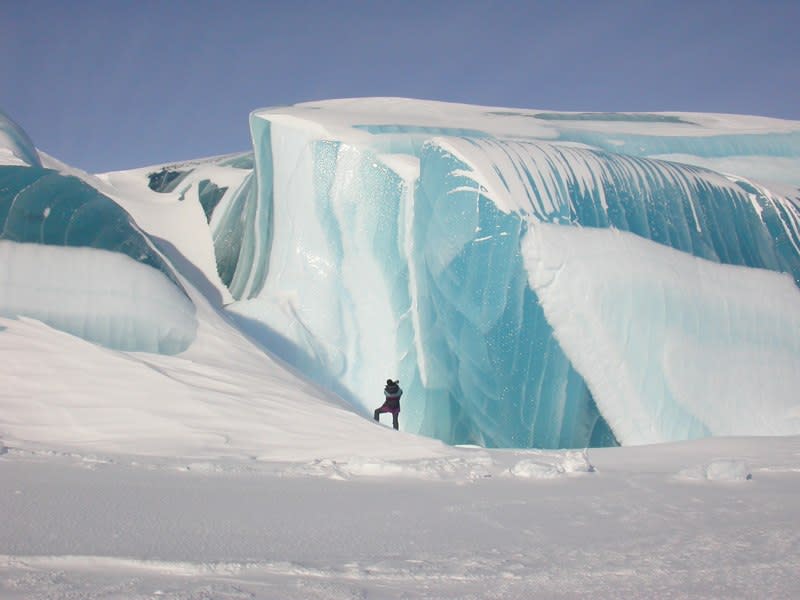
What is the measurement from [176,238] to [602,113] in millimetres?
7346

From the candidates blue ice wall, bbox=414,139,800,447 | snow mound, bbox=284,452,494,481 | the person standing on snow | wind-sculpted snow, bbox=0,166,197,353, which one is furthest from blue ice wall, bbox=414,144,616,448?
snow mound, bbox=284,452,494,481

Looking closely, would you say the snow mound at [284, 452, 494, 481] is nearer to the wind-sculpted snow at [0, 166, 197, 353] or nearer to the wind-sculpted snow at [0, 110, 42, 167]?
the wind-sculpted snow at [0, 166, 197, 353]

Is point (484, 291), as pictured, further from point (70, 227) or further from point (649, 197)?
point (70, 227)

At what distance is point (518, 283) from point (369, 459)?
424 centimetres

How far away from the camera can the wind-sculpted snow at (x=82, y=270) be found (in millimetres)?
6391

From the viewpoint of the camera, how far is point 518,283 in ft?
26.5

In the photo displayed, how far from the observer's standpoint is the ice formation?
26.1 ft

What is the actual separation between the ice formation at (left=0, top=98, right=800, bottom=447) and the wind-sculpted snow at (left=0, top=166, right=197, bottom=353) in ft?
0.99

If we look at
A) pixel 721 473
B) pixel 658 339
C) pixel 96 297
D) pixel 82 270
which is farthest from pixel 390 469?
pixel 658 339

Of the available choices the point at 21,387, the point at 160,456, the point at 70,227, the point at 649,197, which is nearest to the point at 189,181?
the point at 70,227

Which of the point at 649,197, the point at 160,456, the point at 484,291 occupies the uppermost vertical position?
the point at 649,197

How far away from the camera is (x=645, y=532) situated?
301cm

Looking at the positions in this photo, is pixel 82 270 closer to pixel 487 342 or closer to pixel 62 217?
pixel 62 217

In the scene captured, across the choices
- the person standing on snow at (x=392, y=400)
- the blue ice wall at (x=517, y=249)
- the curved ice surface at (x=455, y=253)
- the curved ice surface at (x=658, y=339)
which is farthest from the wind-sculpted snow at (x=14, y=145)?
the curved ice surface at (x=658, y=339)
